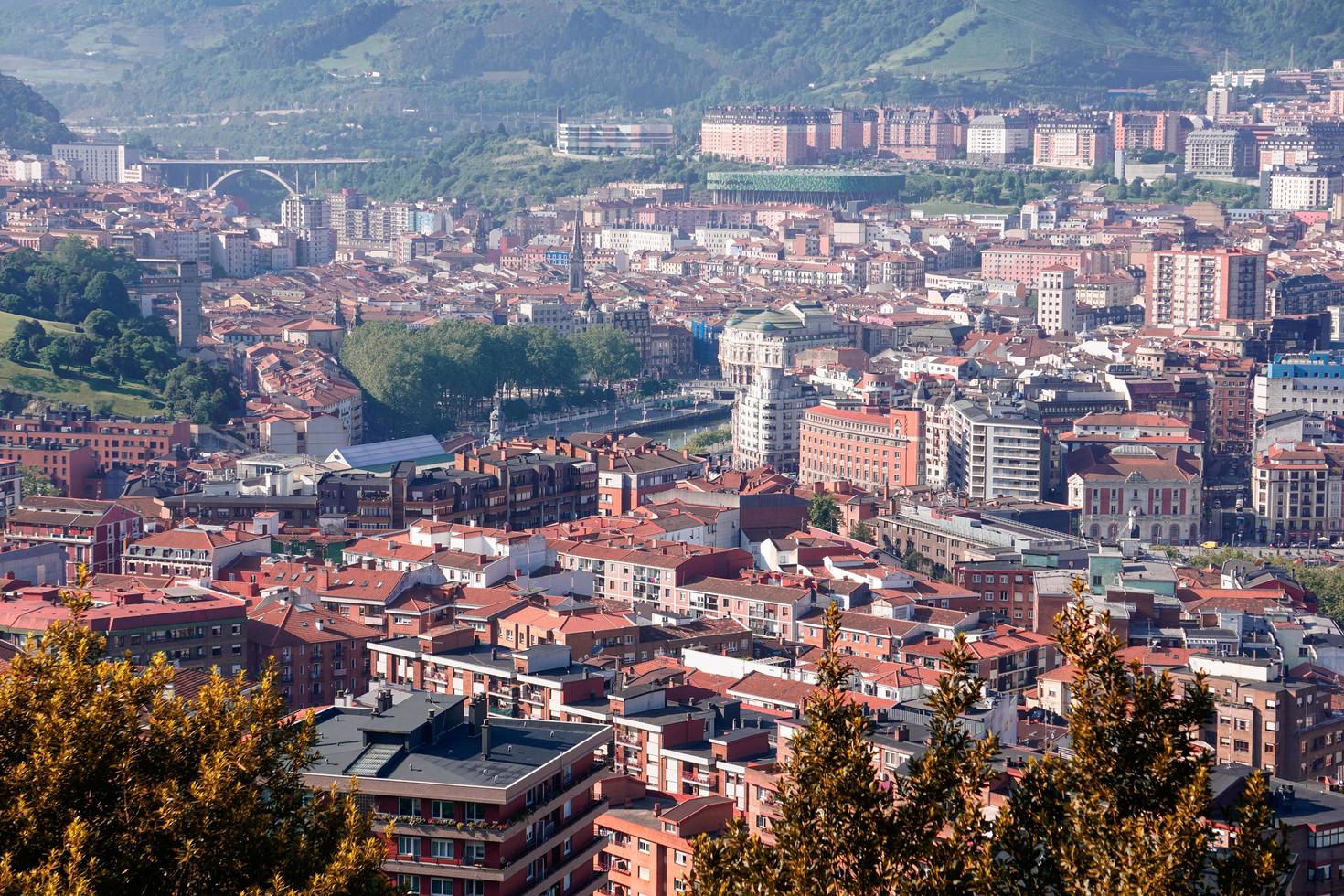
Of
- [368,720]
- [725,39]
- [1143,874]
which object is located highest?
[725,39]

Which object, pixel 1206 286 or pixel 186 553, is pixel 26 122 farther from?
pixel 186 553

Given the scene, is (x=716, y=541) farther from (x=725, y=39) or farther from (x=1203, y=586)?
→ (x=725, y=39)

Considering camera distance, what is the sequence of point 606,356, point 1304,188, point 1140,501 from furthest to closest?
point 1304,188, point 606,356, point 1140,501

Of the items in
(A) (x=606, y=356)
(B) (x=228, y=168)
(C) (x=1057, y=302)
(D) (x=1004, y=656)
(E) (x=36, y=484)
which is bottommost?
(D) (x=1004, y=656)

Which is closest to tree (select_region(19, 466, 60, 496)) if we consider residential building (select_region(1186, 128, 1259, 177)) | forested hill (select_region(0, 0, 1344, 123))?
residential building (select_region(1186, 128, 1259, 177))

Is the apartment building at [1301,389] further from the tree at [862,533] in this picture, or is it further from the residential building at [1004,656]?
the residential building at [1004,656]

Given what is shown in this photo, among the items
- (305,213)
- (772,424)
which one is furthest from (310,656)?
(305,213)

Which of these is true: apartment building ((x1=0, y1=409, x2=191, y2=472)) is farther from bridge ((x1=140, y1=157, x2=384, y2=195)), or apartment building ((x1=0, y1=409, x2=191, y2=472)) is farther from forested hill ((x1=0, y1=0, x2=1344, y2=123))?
forested hill ((x1=0, y1=0, x2=1344, y2=123))

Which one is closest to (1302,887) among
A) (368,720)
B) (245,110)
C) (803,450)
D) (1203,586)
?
(368,720)
